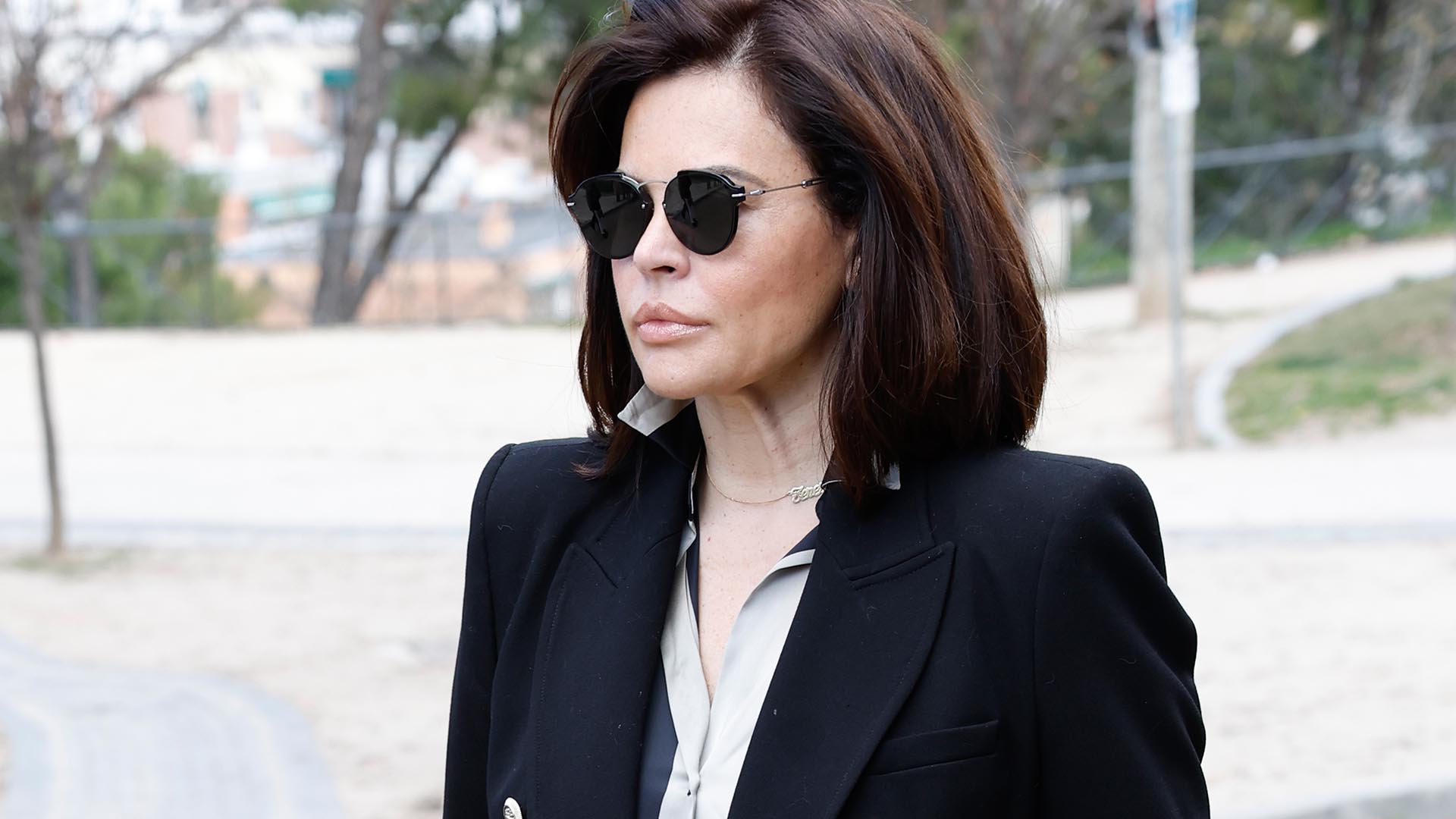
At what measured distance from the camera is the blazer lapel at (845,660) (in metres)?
1.70

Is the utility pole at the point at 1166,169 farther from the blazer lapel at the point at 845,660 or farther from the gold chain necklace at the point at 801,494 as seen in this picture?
the blazer lapel at the point at 845,660

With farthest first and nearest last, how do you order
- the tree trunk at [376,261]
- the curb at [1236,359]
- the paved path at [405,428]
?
the tree trunk at [376,261] → the curb at [1236,359] → the paved path at [405,428]

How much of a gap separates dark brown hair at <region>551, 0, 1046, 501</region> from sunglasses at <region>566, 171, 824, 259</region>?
0.09 metres

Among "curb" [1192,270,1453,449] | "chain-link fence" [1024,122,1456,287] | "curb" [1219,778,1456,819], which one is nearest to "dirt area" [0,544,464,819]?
"curb" [1219,778,1456,819]

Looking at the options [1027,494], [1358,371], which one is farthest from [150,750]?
[1358,371]

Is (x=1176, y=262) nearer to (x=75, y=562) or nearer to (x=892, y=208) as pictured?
(x=75, y=562)

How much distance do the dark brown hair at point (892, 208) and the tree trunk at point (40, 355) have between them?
7814mm

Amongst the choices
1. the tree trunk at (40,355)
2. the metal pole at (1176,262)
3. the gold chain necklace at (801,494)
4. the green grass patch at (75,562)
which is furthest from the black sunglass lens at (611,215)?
the metal pole at (1176,262)

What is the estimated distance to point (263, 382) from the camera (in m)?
16.5

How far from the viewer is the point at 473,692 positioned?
2.07m

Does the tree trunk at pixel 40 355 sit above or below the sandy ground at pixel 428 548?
above

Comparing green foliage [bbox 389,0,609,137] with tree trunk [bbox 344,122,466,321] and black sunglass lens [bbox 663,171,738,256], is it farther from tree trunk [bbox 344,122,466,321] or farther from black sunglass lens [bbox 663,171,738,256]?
black sunglass lens [bbox 663,171,738,256]

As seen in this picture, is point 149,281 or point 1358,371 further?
point 149,281

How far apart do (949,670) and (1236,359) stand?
42.5 ft
